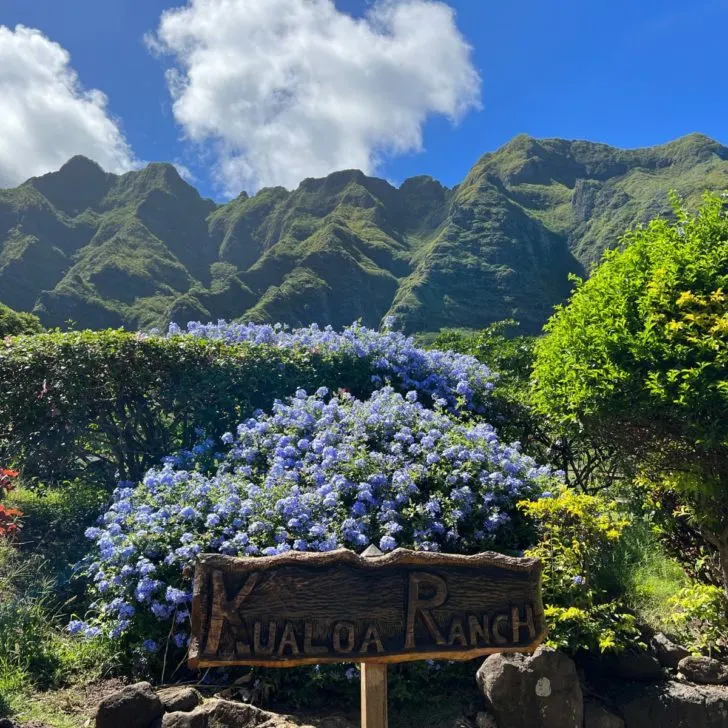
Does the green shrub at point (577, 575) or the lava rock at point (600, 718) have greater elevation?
the green shrub at point (577, 575)

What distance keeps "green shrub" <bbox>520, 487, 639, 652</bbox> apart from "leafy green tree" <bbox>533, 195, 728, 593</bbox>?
21.8 inches

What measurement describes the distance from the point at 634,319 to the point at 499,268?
232ft

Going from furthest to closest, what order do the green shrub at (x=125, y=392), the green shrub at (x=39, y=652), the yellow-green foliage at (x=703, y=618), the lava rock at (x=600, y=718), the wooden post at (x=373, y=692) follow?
the green shrub at (x=125, y=392) < the yellow-green foliage at (x=703, y=618) < the green shrub at (x=39, y=652) < the lava rock at (x=600, y=718) < the wooden post at (x=373, y=692)

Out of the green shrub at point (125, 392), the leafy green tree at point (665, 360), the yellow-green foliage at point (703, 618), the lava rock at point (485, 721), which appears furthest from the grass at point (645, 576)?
the green shrub at point (125, 392)

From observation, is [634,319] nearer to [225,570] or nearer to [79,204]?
[225,570]

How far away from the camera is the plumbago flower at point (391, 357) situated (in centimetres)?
650

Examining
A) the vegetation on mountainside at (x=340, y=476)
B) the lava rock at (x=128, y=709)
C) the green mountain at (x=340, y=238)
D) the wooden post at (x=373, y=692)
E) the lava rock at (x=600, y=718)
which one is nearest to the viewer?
the wooden post at (x=373, y=692)

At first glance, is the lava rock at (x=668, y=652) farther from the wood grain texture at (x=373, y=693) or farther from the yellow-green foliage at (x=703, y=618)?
the wood grain texture at (x=373, y=693)

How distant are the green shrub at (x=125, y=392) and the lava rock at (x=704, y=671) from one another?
3780 mm

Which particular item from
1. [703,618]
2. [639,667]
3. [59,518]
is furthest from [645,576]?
[59,518]

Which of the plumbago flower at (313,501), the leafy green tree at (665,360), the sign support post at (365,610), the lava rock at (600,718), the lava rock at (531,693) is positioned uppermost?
the leafy green tree at (665,360)

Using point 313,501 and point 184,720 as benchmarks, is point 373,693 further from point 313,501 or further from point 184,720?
point 313,501

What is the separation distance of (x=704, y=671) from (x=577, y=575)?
879 millimetres

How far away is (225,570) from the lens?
7.36ft
